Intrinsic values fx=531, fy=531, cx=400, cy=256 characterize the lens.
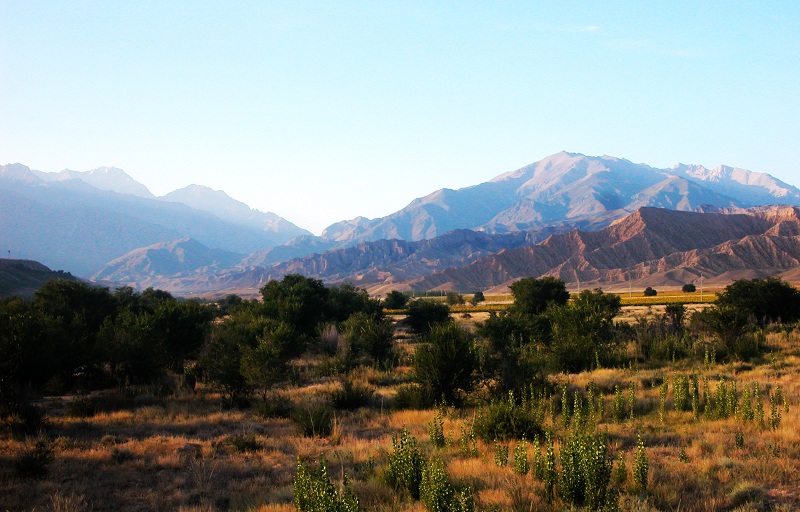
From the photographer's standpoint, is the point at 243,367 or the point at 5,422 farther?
the point at 243,367

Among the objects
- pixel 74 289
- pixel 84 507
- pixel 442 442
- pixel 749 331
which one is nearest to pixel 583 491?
pixel 442 442

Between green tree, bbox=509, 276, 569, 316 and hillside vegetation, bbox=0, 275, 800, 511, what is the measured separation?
13.1 meters

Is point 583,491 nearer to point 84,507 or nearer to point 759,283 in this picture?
point 84,507

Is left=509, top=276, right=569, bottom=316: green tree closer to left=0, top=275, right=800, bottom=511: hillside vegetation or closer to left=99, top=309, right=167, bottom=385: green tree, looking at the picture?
left=0, top=275, right=800, bottom=511: hillside vegetation

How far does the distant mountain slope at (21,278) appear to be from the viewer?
85.8 m

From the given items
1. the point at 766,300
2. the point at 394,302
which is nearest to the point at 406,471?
the point at 766,300

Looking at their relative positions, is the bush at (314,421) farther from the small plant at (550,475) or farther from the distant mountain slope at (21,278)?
the distant mountain slope at (21,278)

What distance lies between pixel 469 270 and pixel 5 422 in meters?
147

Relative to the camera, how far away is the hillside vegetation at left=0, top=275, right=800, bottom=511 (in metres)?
6.92

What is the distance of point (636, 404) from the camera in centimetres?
1258

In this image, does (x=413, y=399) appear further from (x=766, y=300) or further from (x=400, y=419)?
(x=766, y=300)

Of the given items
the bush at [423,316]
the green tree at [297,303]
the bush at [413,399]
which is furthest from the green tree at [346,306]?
the bush at [413,399]

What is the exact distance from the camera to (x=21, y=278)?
9675 centimetres

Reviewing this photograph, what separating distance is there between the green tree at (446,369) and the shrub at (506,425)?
13.4ft
